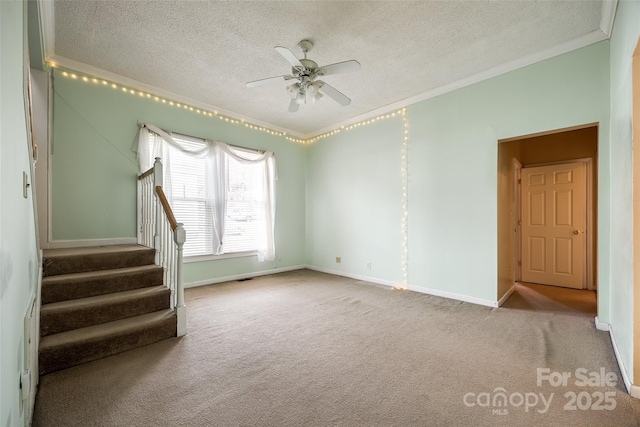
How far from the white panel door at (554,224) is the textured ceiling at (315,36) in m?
2.43

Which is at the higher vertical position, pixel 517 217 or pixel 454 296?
pixel 517 217

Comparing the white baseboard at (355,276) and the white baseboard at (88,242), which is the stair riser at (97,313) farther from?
the white baseboard at (355,276)

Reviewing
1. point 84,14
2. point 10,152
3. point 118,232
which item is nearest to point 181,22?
point 84,14

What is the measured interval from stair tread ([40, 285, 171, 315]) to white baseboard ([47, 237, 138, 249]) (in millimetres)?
1161

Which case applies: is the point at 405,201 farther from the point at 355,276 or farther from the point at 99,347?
the point at 99,347

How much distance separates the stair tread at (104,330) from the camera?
2031mm

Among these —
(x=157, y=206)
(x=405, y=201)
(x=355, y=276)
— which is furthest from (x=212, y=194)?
(x=405, y=201)

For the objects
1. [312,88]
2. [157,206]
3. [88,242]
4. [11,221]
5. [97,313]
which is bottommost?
[97,313]

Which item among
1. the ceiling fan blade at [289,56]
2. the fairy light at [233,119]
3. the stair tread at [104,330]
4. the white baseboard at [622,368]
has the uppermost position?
the fairy light at [233,119]

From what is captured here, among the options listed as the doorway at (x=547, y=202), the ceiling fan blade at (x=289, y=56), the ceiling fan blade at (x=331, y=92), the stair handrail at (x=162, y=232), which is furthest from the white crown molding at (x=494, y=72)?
the stair handrail at (x=162, y=232)

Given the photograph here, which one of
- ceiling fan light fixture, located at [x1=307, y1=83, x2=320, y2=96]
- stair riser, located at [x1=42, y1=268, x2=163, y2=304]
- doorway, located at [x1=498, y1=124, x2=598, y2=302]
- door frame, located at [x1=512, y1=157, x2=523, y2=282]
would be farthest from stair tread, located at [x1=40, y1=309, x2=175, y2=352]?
door frame, located at [x1=512, y1=157, x2=523, y2=282]

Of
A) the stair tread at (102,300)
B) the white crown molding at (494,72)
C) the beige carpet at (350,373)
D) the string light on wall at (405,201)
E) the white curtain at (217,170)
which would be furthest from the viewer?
the string light on wall at (405,201)

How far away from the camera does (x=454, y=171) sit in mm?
3664

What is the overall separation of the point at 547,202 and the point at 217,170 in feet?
18.1
